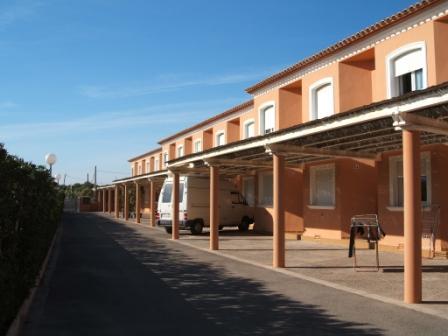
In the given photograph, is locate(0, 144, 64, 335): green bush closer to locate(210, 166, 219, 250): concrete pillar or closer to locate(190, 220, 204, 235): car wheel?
locate(210, 166, 219, 250): concrete pillar

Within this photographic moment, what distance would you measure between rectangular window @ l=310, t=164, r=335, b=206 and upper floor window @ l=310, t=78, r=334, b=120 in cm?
205

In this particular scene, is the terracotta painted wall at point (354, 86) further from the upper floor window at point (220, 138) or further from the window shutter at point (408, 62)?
the upper floor window at point (220, 138)

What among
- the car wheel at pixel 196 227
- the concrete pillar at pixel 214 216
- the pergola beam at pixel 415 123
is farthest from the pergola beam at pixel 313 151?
the car wheel at pixel 196 227

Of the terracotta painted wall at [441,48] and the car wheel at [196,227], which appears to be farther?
the car wheel at [196,227]

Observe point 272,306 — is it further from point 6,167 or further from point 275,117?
point 275,117

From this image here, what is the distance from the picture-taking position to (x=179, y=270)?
1192 centimetres

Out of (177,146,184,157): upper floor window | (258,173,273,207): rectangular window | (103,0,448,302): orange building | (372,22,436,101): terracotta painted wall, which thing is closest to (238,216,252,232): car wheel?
(103,0,448,302): orange building

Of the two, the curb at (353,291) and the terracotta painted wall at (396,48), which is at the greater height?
the terracotta painted wall at (396,48)

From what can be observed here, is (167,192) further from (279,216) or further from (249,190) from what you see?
(279,216)

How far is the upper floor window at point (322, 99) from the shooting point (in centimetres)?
1828

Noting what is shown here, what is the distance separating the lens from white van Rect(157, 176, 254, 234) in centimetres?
2272

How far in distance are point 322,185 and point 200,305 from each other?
40.8ft

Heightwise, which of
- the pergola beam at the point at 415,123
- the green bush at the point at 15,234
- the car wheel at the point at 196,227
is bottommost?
the car wheel at the point at 196,227

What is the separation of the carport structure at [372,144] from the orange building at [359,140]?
0.02 m
